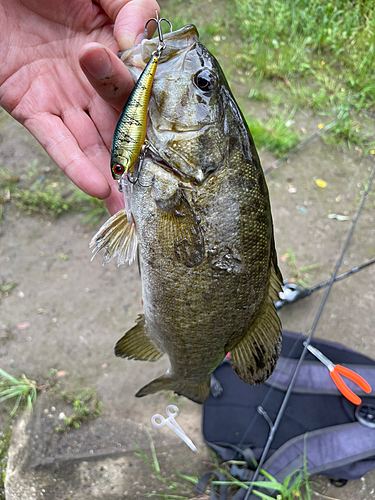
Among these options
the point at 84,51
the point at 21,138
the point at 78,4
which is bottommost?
the point at 21,138

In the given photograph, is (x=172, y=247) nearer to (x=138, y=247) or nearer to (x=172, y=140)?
(x=138, y=247)

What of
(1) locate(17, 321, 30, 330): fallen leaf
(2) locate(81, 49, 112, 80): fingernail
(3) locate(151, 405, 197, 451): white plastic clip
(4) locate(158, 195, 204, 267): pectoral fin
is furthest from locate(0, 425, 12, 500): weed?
(2) locate(81, 49, 112, 80): fingernail

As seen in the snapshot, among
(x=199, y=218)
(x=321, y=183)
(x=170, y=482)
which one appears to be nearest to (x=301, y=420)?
(x=170, y=482)

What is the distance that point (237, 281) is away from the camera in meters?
1.37

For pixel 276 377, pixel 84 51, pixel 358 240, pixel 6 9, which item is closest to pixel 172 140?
pixel 84 51

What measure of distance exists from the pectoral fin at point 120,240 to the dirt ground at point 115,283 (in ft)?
5.11

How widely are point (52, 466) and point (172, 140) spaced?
235cm

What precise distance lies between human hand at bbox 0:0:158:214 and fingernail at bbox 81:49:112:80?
50cm

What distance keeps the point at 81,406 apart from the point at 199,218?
195 cm

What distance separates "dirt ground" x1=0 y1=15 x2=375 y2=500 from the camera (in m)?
2.65

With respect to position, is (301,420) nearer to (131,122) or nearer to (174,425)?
(174,425)

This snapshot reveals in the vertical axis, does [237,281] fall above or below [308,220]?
above

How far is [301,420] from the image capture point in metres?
2.47

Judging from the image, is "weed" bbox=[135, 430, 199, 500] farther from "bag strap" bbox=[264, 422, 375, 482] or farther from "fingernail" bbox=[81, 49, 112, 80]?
"fingernail" bbox=[81, 49, 112, 80]
